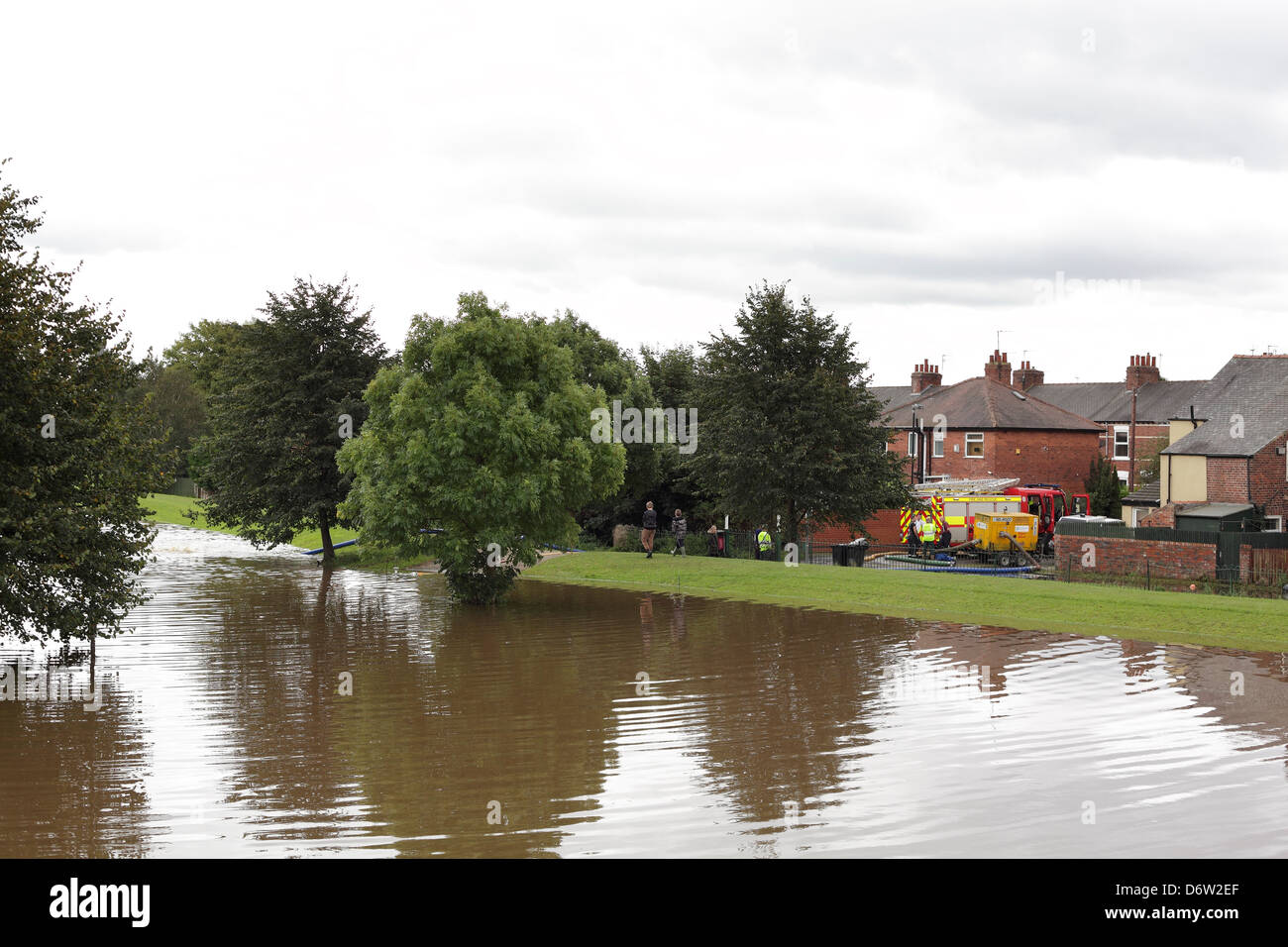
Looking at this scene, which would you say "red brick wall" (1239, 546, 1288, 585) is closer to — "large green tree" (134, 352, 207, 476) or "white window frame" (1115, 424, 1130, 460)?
"white window frame" (1115, 424, 1130, 460)

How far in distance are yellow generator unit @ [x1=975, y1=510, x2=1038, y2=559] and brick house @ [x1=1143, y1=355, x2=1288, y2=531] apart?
13.7 ft

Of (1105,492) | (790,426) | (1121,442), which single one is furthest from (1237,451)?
(1121,442)

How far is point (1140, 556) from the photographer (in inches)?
1396

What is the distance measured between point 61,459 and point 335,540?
128 feet

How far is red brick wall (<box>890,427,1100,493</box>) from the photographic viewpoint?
6450 cm

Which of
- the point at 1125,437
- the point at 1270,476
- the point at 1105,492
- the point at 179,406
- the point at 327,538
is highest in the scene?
the point at 179,406

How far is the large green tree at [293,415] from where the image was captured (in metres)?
43.1

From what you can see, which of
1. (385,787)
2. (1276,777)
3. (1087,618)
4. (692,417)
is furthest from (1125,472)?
(385,787)

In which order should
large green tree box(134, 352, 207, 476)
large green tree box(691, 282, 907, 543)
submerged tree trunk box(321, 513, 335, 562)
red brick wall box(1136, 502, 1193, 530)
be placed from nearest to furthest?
large green tree box(691, 282, 907, 543)
red brick wall box(1136, 502, 1193, 530)
submerged tree trunk box(321, 513, 335, 562)
large green tree box(134, 352, 207, 476)

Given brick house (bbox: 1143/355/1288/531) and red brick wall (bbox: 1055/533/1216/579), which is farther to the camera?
brick house (bbox: 1143/355/1288/531)

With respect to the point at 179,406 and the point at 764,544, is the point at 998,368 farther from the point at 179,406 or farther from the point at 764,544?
the point at 179,406

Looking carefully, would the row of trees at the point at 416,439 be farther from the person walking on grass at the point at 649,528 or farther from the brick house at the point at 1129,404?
the brick house at the point at 1129,404

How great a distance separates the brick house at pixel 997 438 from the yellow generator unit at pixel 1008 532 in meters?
15.8

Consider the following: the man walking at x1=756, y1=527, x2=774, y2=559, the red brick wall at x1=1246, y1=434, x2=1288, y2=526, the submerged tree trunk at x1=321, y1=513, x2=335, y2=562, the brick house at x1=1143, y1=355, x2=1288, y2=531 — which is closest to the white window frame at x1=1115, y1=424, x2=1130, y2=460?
the brick house at x1=1143, y1=355, x2=1288, y2=531
